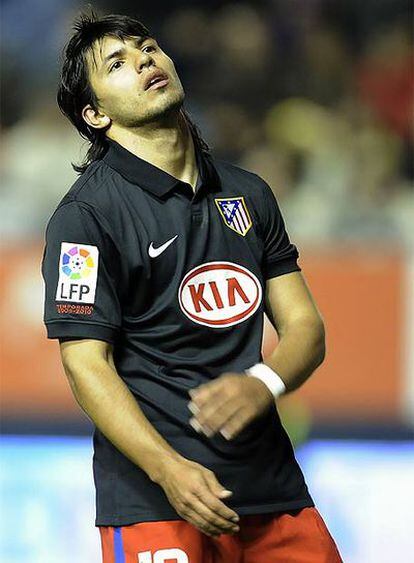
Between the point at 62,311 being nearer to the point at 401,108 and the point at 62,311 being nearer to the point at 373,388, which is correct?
the point at 373,388

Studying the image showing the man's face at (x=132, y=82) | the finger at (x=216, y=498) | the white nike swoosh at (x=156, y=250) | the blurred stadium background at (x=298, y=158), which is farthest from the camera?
the blurred stadium background at (x=298, y=158)

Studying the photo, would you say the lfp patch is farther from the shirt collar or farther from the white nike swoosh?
the shirt collar

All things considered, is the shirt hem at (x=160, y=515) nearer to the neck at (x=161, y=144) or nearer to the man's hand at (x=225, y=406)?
the man's hand at (x=225, y=406)

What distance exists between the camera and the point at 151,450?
11.2 feet

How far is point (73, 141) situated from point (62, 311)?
542 cm

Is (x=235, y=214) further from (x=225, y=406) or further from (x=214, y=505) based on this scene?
(x=214, y=505)

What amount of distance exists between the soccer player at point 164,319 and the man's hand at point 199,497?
0.03 m

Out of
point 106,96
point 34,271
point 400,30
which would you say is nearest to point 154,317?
point 106,96

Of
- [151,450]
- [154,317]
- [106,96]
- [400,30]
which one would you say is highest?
[400,30]

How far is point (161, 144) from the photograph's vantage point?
12.6 feet

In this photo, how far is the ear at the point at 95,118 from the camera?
3877mm

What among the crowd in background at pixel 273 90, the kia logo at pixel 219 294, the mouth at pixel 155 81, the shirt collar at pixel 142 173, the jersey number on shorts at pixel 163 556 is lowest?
the jersey number on shorts at pixel 163 556

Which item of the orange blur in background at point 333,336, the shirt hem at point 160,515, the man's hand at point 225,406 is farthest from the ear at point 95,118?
the orange blur in background at point 333,336

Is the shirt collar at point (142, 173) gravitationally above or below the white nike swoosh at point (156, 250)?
above
